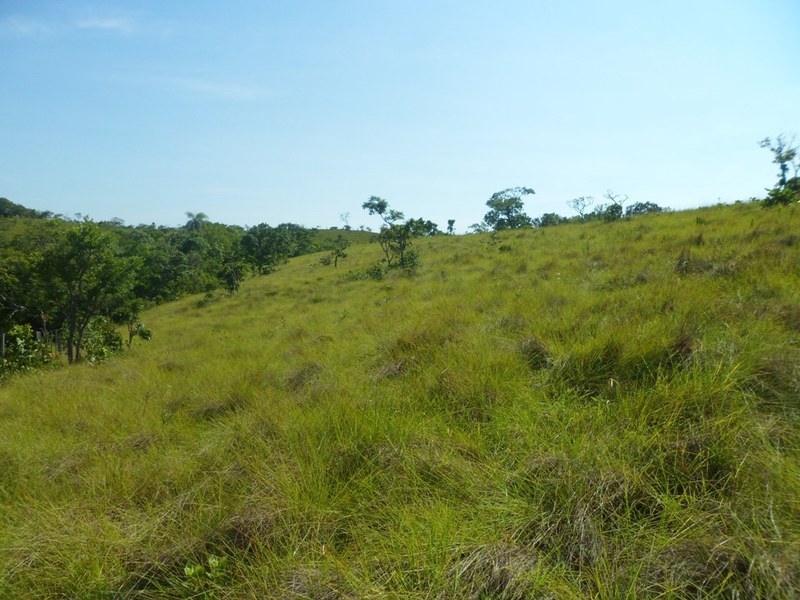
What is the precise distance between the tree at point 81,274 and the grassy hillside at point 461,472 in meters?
11.5

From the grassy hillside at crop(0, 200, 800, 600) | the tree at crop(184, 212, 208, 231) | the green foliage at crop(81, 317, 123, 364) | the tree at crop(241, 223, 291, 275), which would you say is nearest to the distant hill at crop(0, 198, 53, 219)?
the tree at crop(184, 212, 208, 231)

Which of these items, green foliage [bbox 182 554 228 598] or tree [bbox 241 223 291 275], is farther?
tree [bbox 241 223 291 275]

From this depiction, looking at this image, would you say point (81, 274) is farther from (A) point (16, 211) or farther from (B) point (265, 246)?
(A) point (16, 211)

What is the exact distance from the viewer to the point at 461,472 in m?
2.41

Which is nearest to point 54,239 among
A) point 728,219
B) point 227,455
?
point 227,455

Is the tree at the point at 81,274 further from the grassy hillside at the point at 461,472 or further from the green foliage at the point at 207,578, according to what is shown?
the green foliage at the point at 207,578

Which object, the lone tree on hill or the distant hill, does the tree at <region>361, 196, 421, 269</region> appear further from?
the distant hill

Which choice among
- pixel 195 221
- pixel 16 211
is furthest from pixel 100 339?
pixel 16 211

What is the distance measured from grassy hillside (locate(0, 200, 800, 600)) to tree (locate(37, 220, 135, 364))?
11455 millimetres

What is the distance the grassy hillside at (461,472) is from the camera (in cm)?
174

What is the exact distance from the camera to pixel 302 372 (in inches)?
202

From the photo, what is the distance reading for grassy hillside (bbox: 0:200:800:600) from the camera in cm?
174

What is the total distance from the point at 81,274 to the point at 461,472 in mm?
16841

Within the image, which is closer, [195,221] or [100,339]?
[100,339]
